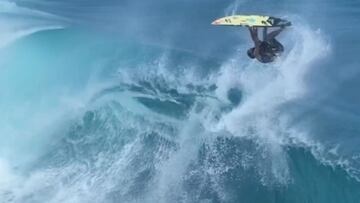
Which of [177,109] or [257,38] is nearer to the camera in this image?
[257,38]

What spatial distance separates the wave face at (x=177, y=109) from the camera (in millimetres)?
32938

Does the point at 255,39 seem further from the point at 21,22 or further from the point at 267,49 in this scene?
the point at 21,22

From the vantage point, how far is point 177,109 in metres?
38.8

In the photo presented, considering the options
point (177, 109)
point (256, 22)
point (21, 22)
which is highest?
point (21, 22)

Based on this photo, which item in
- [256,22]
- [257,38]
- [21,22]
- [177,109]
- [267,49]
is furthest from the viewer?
[21,22]

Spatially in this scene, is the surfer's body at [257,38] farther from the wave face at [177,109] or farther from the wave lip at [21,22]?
the wave lip at [21,22]

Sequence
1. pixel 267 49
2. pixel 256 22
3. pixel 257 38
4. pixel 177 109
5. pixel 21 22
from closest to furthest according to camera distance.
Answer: pixel 256 22
pixel 257 38
pixel 267 49
pixel 177 109
pixel 21 22

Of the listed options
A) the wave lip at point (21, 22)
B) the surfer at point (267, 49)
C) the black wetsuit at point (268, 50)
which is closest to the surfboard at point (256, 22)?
the surfer at point (267, 49)

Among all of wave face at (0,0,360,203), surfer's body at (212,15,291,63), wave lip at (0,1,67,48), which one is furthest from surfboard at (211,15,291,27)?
wave lip at (0,1,67,48)

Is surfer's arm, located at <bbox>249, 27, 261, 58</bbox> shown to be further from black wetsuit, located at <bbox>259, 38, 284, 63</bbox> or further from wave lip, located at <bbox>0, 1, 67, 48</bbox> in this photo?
wave lip, located at <bbox>0, 1, 67, 48</bbox>

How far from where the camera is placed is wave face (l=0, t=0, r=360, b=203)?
32938 millimetres

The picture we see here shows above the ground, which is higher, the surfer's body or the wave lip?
the wave lip

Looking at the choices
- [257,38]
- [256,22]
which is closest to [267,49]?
[257,38]

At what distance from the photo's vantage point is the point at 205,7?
54.8 meters
